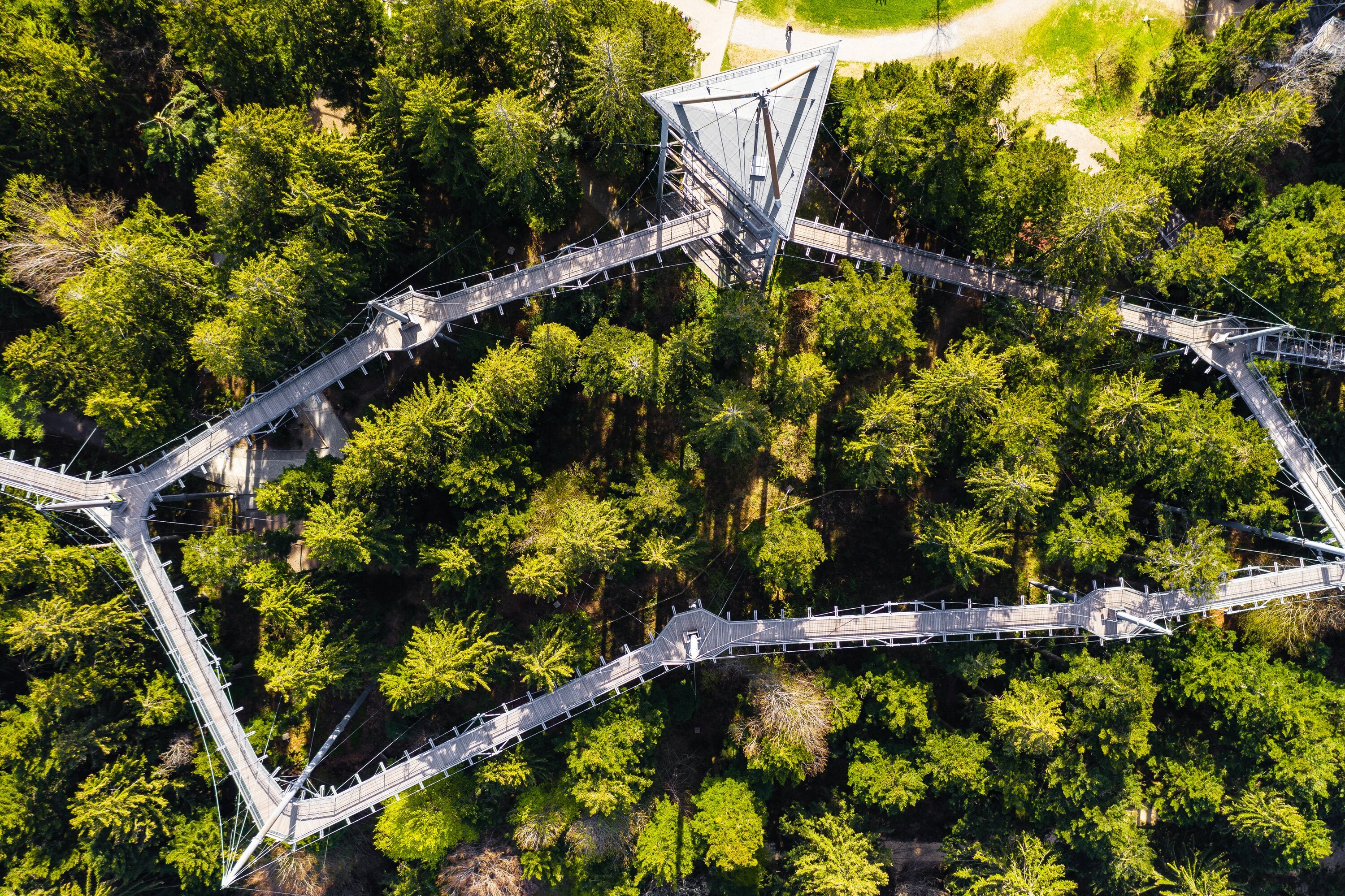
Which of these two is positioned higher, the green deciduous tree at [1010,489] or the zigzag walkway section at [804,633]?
the green deciduous tree at [1010,489]

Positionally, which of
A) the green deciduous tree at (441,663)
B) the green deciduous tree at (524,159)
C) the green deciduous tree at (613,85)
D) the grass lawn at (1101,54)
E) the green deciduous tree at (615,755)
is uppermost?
the grass lawn at (1101,54)

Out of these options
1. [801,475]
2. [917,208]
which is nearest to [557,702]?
[801,475]

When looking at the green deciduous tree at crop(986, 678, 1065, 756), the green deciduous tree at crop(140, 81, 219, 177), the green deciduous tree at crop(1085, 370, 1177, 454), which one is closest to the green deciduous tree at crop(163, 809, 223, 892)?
the green deciduous tree at crop(140, 81, 219, 177)

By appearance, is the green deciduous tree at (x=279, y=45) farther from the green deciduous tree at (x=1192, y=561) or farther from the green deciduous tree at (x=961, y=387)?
the green deciduous tree at (x=1192, y=561)

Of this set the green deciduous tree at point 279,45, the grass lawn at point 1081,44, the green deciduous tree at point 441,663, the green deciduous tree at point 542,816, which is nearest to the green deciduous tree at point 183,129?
the green deciduous tree at point 279,45

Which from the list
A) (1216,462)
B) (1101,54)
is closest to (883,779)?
(1216,462)

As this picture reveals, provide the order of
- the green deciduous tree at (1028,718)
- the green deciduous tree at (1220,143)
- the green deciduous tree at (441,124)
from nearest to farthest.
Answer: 1. the green deciduous tree at (441,124)
2. the green deciduous tree at (1220,143)
3. the green deciduous tree at (1028,718)

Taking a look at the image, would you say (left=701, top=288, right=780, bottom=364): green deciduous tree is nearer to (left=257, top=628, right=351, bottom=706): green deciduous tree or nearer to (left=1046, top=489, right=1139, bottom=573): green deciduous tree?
(left=1046, top=489, right=1139, bottom=573): green deciduous tree

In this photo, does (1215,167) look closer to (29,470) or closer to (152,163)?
(152,163)
